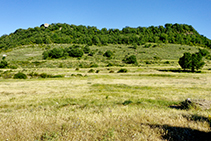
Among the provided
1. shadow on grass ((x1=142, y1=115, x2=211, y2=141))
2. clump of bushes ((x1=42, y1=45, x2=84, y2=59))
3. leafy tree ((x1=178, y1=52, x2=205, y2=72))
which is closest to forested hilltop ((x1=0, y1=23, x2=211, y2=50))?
clump of bushes ((x1=42, y1=45, x2=84, y2=59))

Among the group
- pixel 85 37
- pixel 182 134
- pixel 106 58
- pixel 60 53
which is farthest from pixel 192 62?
pixel 85 37

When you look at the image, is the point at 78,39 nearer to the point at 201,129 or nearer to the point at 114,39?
the point at 114,39

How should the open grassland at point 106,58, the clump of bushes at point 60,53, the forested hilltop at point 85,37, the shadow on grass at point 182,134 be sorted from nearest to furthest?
the shadow on grass at point 182,134
the open grassland at point 106,58
the clump of bushes at point 60,53
the forested hilltop at point 85,37

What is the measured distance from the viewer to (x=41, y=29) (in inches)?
5763

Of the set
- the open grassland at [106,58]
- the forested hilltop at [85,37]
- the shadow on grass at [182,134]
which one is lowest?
the shadow on grass at [182,134]

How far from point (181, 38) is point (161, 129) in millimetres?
162294

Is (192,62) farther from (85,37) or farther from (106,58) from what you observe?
(85,37)

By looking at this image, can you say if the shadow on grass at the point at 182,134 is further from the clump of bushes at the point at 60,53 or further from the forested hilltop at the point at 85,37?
the forested hilltop at the point at 85,37

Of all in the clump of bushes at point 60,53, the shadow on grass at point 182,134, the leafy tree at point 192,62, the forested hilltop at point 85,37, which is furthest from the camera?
the forested hilltop at point 85,37

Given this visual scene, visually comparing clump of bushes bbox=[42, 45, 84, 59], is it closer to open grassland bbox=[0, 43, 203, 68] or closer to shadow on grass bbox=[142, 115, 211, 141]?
open grassland bbox=[0, 43, 203, 68]

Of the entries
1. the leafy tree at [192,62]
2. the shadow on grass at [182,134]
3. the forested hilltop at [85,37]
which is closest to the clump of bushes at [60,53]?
the forested hilltop at [85,37]

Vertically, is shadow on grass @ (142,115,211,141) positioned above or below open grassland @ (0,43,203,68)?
below

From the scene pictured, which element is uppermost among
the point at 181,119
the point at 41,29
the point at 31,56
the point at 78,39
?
the point at 41,29

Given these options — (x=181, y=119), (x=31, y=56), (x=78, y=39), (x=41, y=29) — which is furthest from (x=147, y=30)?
(x=181, y=119)
